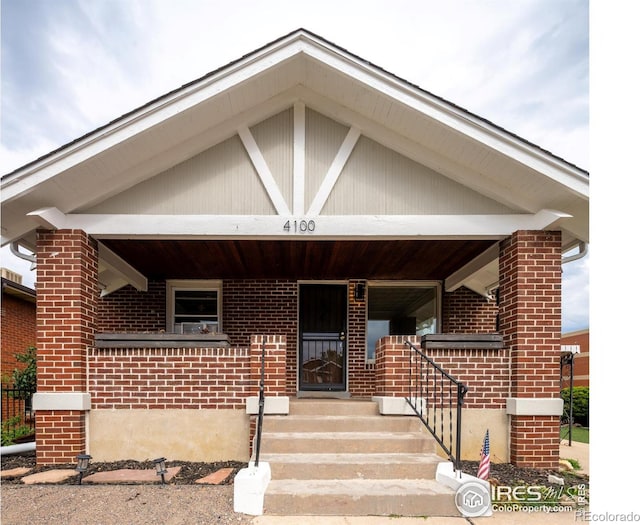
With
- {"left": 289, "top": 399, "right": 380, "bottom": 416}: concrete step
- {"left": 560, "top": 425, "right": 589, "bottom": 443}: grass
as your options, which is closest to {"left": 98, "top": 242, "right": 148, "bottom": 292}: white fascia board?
{"left": 289, "top": 399, "right": 380, "bottom": 416}: concrete step

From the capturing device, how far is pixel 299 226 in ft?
19.6

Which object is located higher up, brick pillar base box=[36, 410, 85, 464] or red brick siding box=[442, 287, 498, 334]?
red brick siding box=[442, 287, 498, 334]

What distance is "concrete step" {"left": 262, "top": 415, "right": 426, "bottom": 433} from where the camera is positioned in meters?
5.66

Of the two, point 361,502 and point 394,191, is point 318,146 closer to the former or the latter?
point 394,191

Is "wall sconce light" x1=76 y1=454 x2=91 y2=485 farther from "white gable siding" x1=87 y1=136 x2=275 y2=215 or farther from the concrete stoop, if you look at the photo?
"white gable siding" x1=87 y1=136 x2=275 y2=215

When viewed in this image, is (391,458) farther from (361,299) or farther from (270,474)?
(361,299)

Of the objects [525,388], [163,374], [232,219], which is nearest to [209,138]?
[232,219]

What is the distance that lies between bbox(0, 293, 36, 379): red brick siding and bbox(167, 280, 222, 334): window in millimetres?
6238

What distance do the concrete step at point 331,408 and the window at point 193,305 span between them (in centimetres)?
348

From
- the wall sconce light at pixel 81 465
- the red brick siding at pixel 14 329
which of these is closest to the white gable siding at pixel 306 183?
the wall sconce light at pixel 81 465

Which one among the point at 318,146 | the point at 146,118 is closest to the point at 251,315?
the point at 318,146

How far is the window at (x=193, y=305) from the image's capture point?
920 centimetres

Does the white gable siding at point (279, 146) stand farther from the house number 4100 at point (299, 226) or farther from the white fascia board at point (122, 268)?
the white fascia board at point (122, 268)

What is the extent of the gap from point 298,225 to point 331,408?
250cm
